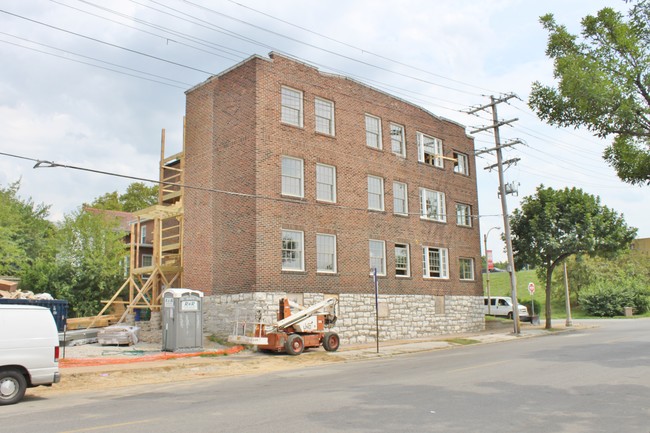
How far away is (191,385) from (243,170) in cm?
1175


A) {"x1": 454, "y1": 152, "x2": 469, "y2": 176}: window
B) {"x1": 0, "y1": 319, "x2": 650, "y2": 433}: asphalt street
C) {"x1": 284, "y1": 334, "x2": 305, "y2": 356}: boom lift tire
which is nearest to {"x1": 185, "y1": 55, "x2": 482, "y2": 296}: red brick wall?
{"x1": 284, "y1": 334, "x2": 305, "y2": 356}: boom lift tire

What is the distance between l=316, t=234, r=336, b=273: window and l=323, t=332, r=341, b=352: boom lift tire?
396 centimetres

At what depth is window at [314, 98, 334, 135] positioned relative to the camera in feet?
85.2

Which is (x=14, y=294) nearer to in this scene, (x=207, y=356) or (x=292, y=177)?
(x=207, y=356)

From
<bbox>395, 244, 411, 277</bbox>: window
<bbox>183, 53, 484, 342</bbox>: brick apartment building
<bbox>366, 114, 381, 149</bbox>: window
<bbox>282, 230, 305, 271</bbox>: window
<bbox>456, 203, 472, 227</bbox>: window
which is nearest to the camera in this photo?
<bbox>183, 53, 484, 342</bbox>: brick apartment building

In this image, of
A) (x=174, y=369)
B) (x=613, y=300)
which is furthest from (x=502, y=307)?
(x=174, y=369)

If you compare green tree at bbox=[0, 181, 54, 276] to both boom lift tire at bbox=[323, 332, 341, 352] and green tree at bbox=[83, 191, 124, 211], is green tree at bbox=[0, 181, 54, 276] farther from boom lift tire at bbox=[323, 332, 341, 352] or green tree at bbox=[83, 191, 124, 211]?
boom lift tire at bbox=[323, 332, 341, 352]

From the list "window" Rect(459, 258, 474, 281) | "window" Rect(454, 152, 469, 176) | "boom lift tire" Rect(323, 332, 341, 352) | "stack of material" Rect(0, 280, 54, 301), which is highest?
"window" Rect(454, 152, 469, 176)

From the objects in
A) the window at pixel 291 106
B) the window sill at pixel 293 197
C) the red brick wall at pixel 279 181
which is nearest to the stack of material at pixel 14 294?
the red brick wall at pixel 279 181

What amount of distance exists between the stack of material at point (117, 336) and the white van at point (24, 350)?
1156 cm

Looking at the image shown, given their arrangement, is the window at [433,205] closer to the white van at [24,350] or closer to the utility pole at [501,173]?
the utility pole at [501,173]

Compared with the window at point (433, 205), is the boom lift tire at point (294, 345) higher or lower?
lower

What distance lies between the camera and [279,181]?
23.6m

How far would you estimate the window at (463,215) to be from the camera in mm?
33856
